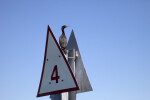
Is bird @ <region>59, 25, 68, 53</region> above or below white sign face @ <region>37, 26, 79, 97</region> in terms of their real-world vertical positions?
A: above

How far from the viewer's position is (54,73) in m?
12.1

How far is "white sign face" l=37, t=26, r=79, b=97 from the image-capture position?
459 inches

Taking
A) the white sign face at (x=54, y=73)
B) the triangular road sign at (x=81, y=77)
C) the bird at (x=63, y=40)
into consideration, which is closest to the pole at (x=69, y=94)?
the triangular road sign at (x=81, y=77)

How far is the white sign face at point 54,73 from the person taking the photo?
1166 cm

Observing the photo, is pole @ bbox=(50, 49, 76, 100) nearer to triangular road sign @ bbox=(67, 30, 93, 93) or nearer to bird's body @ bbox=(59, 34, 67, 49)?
triangular road sign @ bbox=(67, 30, 93, 93)

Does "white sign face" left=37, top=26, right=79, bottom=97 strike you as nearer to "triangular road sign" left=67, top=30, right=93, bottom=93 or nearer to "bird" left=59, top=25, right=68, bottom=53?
"bird" left=59, top=25, right=68, bottom=53

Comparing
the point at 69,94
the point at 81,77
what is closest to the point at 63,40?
the point at 81,77

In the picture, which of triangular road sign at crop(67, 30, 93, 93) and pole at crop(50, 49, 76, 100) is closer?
pole at crop(50, 49, 76, 100)

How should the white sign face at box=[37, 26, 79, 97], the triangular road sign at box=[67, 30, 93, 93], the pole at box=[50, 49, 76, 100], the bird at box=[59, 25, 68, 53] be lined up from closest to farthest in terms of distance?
the white sign face at box=[37, 26, 79, 97], the pole at box=[50, 49, 76, 100], the triangular road sign at box=[67, 30, 93, 93], the bird at box=[59, 25, 68, 53]

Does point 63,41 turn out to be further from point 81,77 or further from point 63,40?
point 81,77

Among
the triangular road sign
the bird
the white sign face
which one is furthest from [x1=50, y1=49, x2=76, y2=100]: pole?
the white sign face

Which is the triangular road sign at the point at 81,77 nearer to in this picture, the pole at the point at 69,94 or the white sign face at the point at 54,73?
the pole at the point at 69,94

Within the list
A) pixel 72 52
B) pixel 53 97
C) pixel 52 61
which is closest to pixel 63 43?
pixel 72 52

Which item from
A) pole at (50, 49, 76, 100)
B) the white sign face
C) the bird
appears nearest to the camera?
the white sign face
